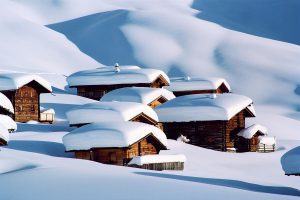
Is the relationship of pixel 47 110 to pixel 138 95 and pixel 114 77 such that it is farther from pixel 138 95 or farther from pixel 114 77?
pixel 114 77

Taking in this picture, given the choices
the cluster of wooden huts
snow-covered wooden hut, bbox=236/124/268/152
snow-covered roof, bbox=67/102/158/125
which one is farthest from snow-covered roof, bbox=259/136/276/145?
snow-covered roof, bbox=67/102/158/125

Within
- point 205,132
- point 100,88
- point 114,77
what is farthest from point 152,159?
point 100,88

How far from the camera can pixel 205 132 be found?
1545 inches

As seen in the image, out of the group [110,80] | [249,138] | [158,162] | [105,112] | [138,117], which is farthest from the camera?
[110,80]

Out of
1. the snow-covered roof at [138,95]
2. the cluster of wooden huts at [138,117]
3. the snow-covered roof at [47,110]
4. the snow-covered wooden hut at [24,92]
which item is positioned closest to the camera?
the cluster of wooden huts at [138,117]

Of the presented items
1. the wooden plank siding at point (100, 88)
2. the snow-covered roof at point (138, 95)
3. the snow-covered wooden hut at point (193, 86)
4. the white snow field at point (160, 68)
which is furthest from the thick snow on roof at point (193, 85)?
the snow-covered roof at point (138, 95)

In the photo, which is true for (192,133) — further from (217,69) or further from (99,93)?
(217,69)

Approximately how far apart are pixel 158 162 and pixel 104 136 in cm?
237

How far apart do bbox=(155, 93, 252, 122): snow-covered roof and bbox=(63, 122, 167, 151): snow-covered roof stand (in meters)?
10.5

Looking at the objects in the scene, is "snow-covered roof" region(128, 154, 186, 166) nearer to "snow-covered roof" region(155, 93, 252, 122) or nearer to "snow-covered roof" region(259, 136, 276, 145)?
"snow-covered roof" region(155, 93, 252, 122)

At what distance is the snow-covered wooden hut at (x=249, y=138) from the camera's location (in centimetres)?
4069

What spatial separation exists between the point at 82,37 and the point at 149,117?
2732 inches

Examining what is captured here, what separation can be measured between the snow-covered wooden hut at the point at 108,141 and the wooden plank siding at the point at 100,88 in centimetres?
2231

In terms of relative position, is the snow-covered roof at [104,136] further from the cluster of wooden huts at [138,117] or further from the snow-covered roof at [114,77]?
the snow-covered roof at [114,77]
